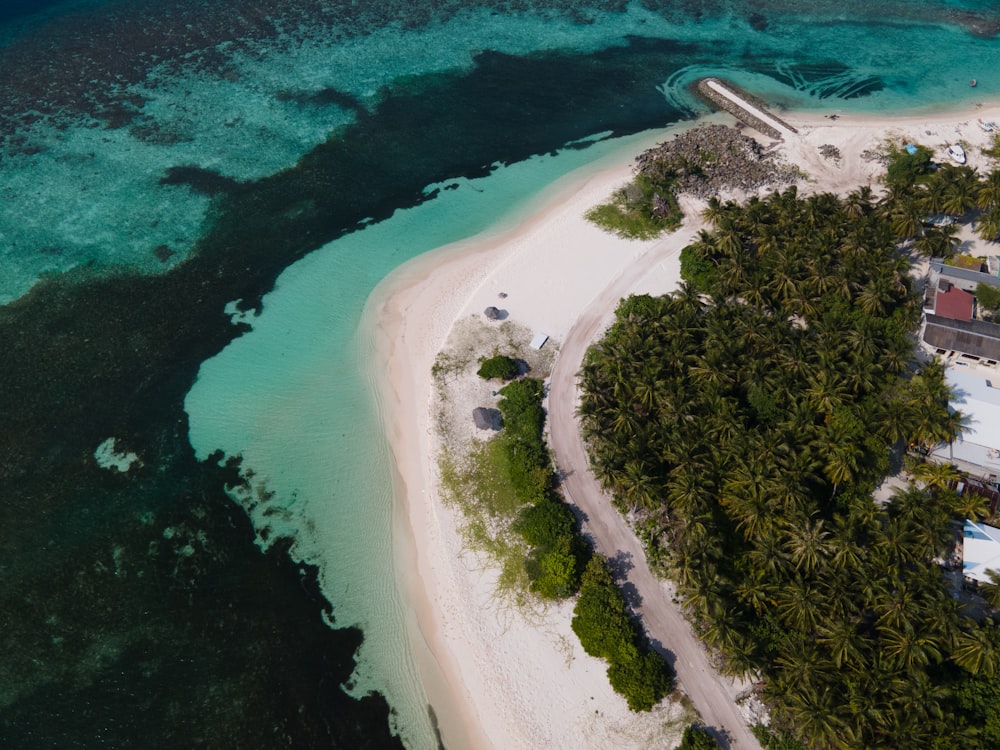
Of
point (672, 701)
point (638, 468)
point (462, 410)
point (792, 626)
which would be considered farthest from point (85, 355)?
point (792, 626)

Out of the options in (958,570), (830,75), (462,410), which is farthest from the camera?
(830,75)

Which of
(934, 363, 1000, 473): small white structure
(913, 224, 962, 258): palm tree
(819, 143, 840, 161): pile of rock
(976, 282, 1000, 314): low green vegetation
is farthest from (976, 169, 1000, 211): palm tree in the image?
(934, 363, 1000, 473): small white structure

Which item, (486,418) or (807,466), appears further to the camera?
(486,418)

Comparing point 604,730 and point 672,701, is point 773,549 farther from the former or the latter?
point 604,730

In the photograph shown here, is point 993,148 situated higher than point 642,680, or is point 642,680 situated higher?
point 993,148

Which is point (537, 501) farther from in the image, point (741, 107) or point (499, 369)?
point (741, 107)

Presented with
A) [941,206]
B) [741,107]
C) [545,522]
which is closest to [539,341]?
[545,522]
